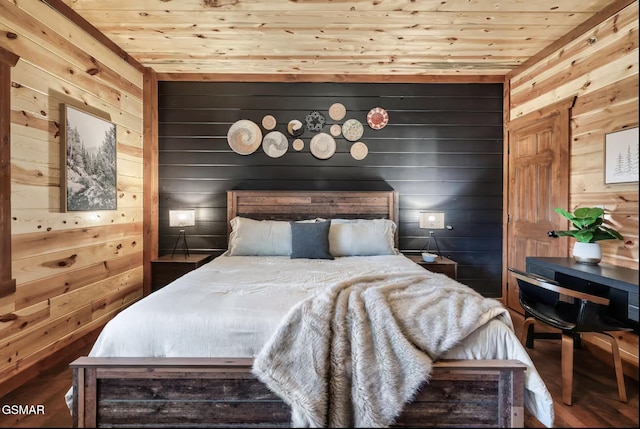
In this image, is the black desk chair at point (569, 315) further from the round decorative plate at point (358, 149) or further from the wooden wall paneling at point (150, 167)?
the wooden wall paneling at point (150, 167)

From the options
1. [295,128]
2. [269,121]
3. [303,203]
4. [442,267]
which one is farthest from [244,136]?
[442,267]

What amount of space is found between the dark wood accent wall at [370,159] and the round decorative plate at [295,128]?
0.06 metres

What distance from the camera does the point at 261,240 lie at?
3.06m

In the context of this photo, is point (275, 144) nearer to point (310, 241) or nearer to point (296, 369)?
point (310, 241)

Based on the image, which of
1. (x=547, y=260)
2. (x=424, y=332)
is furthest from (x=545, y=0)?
(x=424, y=332)

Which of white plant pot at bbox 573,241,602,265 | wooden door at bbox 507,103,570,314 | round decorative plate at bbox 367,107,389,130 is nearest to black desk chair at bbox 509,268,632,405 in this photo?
white plant pot at bbox 573,241,602,265

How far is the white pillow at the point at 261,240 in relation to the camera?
120 inches

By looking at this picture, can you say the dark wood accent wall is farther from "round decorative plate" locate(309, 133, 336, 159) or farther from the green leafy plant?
the green leafy plant

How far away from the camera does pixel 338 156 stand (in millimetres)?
3645

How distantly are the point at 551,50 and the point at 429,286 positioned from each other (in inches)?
102

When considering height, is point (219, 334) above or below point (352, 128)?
below

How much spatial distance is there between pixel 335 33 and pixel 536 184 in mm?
2250

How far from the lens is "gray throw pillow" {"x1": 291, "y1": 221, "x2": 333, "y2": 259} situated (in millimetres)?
2889

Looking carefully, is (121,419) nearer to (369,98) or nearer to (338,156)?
(338,156)
